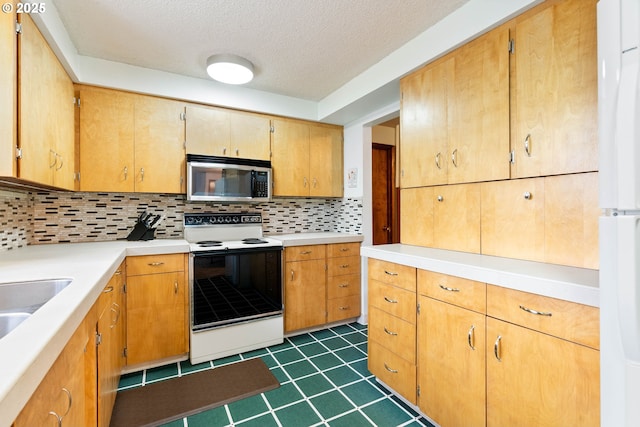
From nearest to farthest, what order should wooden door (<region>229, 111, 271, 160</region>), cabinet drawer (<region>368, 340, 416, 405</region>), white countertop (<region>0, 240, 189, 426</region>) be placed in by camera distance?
white countertop (<region>0, 240, 189, 426</region>), cabinet drawer (<region>368, 340, 416, 405</region>), wooden door (<region>229, 111, 271, 160</region>)

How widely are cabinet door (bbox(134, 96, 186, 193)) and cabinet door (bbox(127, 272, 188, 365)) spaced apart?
822 mm

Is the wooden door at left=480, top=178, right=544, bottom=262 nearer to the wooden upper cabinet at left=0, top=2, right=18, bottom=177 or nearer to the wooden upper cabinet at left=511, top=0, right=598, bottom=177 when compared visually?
the wooden upper cabinet at left=511, top=0, right=598, bottom=177

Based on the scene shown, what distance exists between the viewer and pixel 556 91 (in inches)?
58.4

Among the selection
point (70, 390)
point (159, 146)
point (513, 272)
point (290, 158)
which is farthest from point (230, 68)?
point (513, 272)

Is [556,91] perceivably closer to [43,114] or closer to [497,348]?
[497,348]

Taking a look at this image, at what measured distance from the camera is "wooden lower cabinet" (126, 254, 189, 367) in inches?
89.4

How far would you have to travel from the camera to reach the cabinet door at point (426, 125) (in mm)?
2033

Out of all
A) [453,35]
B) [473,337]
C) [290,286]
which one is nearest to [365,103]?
[453,35]

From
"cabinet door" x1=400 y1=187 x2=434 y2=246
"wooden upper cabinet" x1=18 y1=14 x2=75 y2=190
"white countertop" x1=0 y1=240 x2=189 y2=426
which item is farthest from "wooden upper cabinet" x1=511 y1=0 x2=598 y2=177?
"wooden upper cabinet" x1=18 y1=14 x2=75 y2=190

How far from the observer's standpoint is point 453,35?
188cm

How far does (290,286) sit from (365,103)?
186 centimetres

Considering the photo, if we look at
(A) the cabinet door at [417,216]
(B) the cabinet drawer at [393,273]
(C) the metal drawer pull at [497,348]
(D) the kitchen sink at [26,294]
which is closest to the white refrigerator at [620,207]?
(C) the metal drawer pull at [497,348]

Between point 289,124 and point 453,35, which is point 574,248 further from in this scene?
point 289,124

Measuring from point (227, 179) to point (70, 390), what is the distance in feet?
6.98
